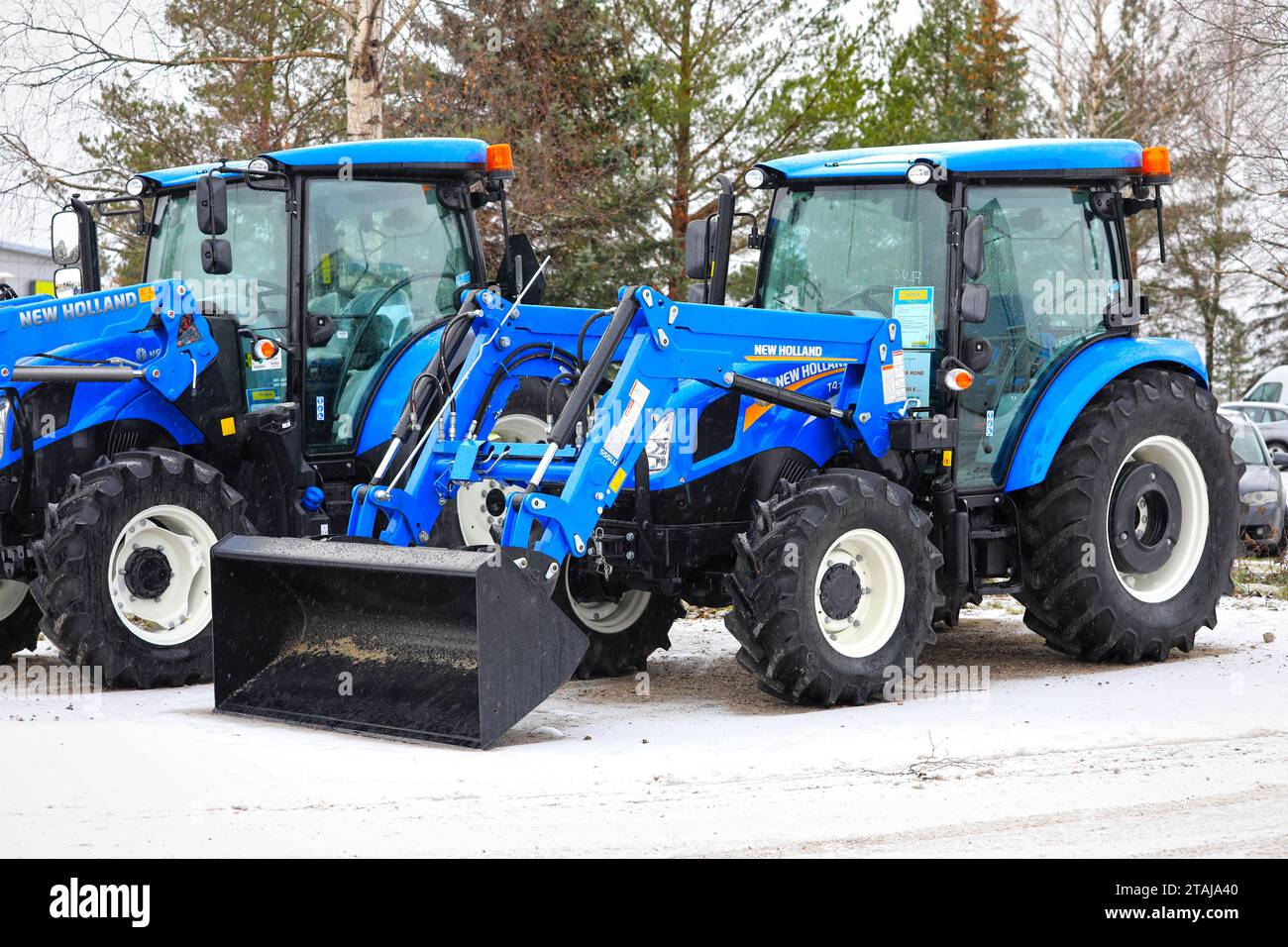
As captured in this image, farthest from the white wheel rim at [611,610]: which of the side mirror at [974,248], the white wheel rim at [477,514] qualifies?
the side mirror at [974,248]

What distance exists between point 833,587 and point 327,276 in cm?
363

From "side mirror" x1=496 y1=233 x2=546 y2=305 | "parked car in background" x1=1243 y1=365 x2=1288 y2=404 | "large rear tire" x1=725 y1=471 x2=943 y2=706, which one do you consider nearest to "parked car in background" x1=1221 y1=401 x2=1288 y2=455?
"parked car in background" x1=1243 y1=365 x2=1288 y2=404

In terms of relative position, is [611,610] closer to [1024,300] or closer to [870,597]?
[870,597]

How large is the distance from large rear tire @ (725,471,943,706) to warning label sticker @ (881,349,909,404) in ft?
1.84

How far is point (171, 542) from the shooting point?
8336mm

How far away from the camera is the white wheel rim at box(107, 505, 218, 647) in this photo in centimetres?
809

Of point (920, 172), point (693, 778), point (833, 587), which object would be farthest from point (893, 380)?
point (693, 778)

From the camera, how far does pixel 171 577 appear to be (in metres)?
8.34

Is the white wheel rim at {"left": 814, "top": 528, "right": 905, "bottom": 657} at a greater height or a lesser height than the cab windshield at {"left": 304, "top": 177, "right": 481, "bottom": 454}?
lesser

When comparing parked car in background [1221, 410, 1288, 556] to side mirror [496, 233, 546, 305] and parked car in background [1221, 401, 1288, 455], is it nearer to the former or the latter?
side mirror [496, 233, 546, 305]

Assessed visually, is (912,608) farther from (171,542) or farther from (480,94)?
(480,94)

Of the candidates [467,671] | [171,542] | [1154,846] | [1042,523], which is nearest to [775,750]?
[467,671]

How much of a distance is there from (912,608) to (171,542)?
377 cm

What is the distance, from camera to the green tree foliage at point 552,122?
1745cm
